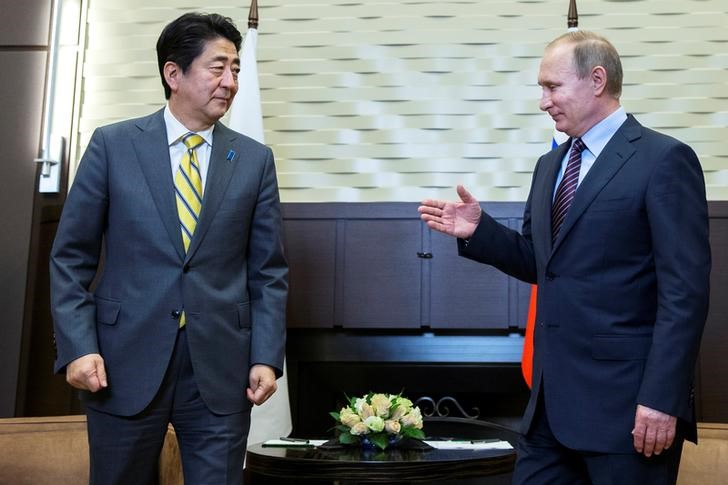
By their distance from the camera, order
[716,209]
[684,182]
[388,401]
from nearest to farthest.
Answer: [684,182] < [388,401] < [716,209]

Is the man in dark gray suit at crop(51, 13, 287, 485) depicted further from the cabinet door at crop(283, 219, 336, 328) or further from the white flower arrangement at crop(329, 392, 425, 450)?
the cabinet door at crop(283, 219, 336, 328)

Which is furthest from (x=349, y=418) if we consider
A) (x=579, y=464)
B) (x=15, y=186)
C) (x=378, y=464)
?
(x=15, y=186)

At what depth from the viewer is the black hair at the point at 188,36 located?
2535 millimetres

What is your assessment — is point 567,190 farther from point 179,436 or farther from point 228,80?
point 179,436

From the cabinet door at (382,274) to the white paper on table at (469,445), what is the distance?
1.27m

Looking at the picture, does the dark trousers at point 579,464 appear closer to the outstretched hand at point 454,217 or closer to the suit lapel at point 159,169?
the outstretched hand at point 454,217

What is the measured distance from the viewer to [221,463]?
2.22m

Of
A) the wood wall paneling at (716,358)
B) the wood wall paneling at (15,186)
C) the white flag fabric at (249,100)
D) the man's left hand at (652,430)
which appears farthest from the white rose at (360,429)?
the wood wall paneling at (15,186)

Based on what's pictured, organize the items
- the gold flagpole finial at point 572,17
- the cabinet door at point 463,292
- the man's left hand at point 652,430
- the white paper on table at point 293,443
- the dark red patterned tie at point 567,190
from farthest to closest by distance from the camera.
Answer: the cabinet door at point 463,292, the gold flagpole finial at point 572,17, the white paper on table at point 293,443, the dark red patterned tie at point 567,190, the man's left hand at point 652,430

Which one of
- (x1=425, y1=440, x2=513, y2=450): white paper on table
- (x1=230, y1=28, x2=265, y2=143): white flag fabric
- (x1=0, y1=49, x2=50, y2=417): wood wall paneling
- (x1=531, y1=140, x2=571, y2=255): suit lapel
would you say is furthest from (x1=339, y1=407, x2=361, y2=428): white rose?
(x1=0, y1=49, x2=50, y2=417): wood wall paneling

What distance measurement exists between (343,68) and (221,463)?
127 inches

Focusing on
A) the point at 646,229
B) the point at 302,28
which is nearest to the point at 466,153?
the point at 302,28

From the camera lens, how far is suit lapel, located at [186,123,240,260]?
7.66ft

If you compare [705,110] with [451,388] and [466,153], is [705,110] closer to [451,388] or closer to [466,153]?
[466,153]
